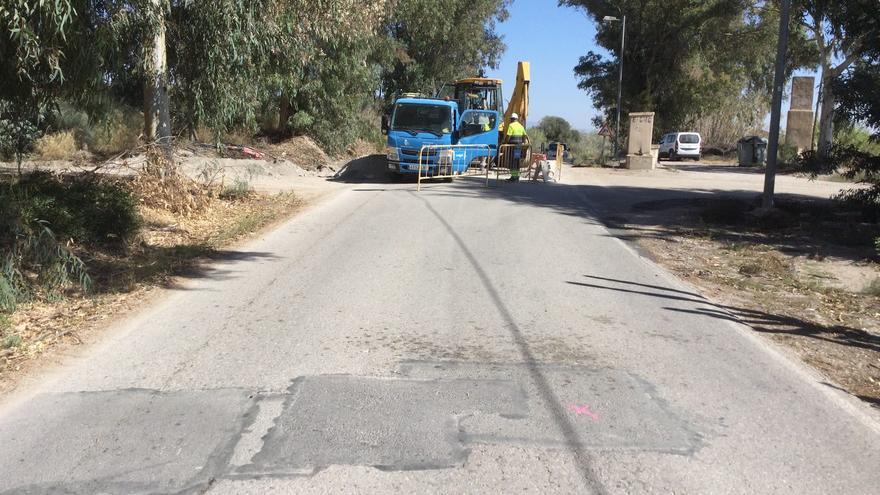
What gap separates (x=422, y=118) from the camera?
22891 mm

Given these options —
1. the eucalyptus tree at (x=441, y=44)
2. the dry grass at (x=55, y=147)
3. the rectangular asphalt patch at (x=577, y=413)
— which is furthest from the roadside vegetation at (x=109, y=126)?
the eucalyptus tree at (x=441, y=44)

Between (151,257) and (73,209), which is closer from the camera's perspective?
A: (73,209)

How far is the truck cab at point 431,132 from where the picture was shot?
2189cm

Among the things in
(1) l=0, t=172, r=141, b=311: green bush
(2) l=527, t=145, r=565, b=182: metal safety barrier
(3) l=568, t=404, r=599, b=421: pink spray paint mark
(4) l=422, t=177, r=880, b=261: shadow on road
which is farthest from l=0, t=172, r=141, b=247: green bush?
(2) l=527, t=145, r=565, b=182: metal safety barrier

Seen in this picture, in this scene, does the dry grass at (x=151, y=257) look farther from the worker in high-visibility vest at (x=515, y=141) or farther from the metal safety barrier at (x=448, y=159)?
the worker in high-visibility vest at (x=515, y=141)

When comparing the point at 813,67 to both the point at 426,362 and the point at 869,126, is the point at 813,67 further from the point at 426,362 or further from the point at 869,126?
the point at 426,362

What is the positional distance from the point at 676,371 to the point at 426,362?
6.52ft

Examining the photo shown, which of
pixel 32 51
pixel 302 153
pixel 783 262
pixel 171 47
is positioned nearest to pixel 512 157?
pixel 302 153

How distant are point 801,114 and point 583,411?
3656 centimetres

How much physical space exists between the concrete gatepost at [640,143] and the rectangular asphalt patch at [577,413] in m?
26.0

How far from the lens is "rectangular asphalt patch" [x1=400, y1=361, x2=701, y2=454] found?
173 inches

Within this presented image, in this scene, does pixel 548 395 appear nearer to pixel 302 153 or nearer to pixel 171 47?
pixel 171 47

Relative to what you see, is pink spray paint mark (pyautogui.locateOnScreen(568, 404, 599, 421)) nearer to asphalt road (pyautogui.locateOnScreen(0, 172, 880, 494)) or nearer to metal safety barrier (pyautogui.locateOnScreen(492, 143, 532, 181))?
asphalt road (pyautogui.locateOnScreen(0, 172, 880, 494))

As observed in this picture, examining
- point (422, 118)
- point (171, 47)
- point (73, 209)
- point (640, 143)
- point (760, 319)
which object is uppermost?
point (171, 47)
